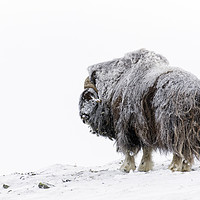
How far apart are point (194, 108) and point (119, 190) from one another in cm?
156

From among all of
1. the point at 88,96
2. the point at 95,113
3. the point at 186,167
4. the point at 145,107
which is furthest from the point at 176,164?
the point at 88,96

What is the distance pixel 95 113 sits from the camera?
20.5 ft

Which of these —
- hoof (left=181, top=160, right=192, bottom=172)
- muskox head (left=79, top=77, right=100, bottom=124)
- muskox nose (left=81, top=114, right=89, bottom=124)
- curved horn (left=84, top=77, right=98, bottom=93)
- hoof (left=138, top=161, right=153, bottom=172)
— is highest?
curved horn (left=84, top=77, right=98, bottom=93)

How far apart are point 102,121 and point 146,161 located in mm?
929

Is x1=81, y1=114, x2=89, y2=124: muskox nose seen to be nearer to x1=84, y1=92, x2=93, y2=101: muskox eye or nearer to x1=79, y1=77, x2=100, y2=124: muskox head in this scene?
x1=79, y1=77, x2=100, y2=124: muskox head

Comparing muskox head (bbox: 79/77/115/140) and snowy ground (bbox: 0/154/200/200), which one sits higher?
muskox head (bbox: 79/77/115/140)

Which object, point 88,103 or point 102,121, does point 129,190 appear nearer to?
point 102,121

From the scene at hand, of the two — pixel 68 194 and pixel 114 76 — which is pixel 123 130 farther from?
pixel 68 194

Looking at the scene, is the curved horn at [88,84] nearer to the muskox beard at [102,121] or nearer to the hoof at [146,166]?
the muskox beard at [102,121]

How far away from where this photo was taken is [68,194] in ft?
12.8

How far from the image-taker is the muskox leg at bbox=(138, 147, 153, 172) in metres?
5.78

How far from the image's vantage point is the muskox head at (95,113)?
6.12 m

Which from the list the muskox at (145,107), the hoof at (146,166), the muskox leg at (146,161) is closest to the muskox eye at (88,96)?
the muskox at (145,107)

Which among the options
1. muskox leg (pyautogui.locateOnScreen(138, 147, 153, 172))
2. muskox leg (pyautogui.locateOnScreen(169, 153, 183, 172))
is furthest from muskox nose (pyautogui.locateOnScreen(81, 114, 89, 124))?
muskox leg (pyautogui.locateOnScreen(169, 153, 183, 172))
